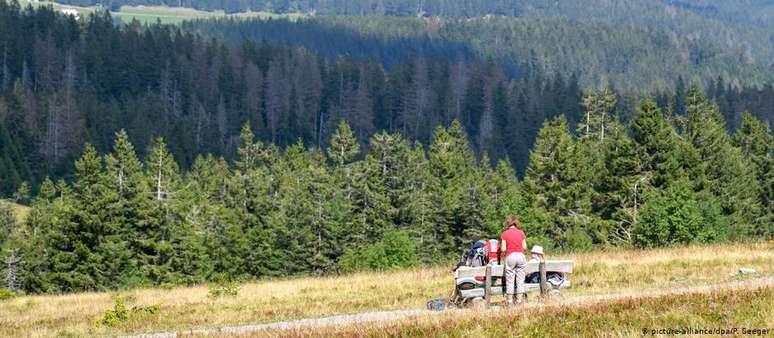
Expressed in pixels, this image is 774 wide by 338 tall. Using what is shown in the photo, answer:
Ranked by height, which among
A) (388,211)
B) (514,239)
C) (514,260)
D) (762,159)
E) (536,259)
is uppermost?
(514,239)

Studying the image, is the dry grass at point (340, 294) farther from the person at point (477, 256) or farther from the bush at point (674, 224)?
the bush at point (674, 224)

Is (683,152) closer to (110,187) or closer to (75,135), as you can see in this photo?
(110,187)

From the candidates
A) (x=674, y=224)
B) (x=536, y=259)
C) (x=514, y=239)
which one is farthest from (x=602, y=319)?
(x=674, y=224)

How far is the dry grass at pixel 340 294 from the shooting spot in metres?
23.8

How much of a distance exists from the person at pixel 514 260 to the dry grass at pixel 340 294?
382 centimetres

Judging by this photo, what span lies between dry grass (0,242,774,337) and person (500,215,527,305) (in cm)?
382

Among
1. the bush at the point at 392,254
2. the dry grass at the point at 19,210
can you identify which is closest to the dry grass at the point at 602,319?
the bush at the point at 392,254

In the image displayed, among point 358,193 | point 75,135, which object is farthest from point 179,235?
point 75,135

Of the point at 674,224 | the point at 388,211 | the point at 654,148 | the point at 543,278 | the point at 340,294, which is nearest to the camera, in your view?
the point at 543,278

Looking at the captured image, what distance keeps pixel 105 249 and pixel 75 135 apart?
96.8 meters

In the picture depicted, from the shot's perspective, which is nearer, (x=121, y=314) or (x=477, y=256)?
(x=477, y=256)

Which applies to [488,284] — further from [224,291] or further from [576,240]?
[576,240]

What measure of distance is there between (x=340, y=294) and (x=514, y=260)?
31.7 ft

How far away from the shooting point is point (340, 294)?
1121 inches
